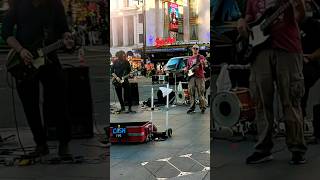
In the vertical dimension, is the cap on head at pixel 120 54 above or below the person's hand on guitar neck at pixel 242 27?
below

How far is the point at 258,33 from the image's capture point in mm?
4543

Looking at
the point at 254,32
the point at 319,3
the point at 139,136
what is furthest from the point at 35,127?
the point at 139,136

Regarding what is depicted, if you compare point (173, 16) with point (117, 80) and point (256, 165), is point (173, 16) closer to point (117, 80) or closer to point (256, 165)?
point (117, 80)

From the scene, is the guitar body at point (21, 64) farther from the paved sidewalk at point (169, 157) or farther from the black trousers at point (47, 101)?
the paved sidewalk at point (169, 157)

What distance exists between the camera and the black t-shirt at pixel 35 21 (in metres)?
5.03

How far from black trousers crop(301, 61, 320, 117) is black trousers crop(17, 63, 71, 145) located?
7.71 ft

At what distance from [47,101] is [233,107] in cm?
190

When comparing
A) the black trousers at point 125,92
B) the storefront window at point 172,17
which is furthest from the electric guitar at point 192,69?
the black trousers at point 125,92

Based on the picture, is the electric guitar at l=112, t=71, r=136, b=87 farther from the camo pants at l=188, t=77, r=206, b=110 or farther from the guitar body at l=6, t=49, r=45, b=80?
the guitar body at l=6, t=49, r=45, b=80

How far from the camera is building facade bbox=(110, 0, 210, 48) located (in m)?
9.23

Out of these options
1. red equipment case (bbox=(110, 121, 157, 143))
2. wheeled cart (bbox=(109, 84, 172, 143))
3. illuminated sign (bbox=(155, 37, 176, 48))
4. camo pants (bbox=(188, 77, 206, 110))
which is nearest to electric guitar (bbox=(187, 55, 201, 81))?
camo pants (bbox=(188, 77, 206, 110))

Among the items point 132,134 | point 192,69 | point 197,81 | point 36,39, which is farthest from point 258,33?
point 197,81

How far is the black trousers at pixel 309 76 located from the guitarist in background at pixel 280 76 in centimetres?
4

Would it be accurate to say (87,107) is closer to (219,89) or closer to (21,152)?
(21,152)
